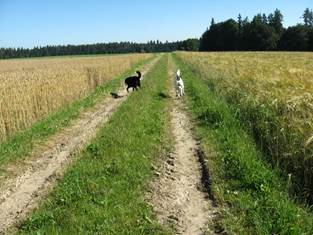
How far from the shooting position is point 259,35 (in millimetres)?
112688

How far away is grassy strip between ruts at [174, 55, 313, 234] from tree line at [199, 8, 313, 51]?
9162 cm

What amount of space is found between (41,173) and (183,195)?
10.8 feet

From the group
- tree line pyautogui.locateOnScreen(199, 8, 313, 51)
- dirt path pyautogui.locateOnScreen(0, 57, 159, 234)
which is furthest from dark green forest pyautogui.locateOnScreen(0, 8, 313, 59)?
dirt path pyautogui.locateOnScreen(0, 57, 159, 234)

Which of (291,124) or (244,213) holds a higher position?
(291,124)

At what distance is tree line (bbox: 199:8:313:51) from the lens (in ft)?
325

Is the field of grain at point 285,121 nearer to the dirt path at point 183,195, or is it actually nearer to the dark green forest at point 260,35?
the dirt path at point 183,195

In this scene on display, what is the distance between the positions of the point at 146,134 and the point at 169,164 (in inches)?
102

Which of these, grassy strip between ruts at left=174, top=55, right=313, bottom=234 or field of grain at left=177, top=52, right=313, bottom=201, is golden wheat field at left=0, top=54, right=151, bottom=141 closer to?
grassy strip between ruts at left=174, top=55, right=313, bottom=234

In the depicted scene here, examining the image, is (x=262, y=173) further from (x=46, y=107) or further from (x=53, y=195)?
(x=46, y=107)

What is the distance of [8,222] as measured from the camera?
6875 millimetres

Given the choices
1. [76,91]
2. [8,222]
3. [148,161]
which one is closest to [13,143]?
[148,161]

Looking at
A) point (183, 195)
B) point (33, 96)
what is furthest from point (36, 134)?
point (183, 195)

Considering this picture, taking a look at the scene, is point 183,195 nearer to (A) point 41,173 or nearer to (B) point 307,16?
(A) point 41,173

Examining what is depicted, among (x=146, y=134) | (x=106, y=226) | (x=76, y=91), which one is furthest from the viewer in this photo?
(x=76, y=91)
